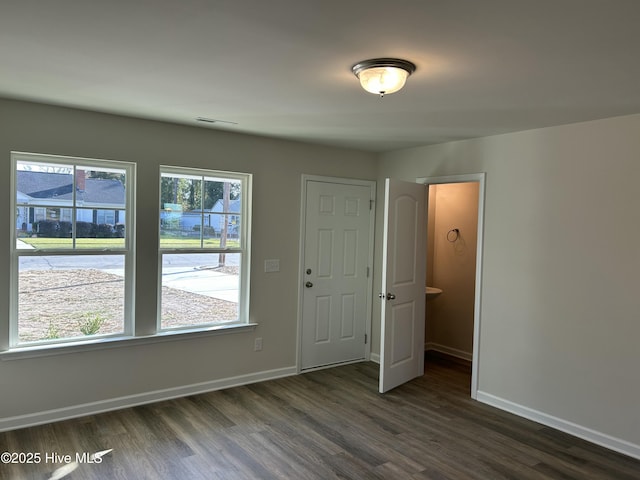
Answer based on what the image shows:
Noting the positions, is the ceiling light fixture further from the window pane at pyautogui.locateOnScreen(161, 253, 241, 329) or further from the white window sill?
the white window sill

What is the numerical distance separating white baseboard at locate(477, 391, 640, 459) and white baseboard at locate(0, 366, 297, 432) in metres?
1.94

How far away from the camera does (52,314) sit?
3547 millimetres

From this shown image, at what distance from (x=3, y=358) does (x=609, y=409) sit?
14.2 ft

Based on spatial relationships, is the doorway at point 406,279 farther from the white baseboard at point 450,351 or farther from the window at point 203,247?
the window at point 203,247

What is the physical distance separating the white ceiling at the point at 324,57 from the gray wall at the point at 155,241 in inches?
9.4

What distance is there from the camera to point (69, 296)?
11.8 feet

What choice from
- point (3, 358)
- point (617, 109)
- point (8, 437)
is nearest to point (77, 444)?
point (8, 437)

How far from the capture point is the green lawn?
3.47 meters

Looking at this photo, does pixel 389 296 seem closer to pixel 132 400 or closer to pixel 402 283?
pixel 402 283

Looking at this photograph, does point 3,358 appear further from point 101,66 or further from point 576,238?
point 576,238

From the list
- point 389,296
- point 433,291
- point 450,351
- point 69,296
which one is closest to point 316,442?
point 389,296

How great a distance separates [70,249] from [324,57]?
2.54 m

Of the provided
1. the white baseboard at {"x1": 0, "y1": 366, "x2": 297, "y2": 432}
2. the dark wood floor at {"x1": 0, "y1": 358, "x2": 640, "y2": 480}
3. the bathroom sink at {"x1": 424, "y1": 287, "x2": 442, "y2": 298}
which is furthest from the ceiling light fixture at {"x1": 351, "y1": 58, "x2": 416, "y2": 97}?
the bathroom sink at {"x1": 424, "y1": 287, "x2": 442, "y2": 298}

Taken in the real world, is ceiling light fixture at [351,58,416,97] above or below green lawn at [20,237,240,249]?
above
